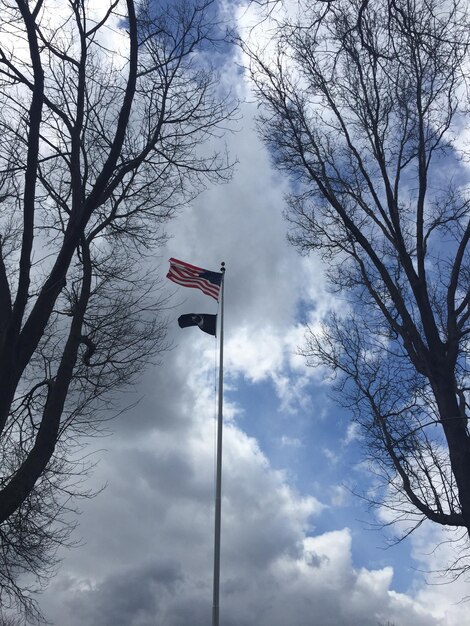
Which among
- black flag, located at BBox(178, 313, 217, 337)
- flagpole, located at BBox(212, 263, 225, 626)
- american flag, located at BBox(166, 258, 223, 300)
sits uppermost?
american flag, located at BBox(166, 258, 223, 300)

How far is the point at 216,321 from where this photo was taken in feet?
44.7

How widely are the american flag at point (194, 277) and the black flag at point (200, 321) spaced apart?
1.88 ft

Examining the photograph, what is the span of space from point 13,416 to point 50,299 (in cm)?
275

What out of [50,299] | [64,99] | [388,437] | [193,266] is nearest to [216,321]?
[193,266]

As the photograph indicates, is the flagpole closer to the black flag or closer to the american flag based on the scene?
the black flag

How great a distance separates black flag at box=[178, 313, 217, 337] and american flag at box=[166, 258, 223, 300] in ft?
1.88

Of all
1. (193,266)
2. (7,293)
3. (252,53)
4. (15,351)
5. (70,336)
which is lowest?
(15,351)

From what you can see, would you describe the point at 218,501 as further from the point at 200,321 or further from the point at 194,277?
the point at 194,277

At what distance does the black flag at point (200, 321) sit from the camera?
1318cm

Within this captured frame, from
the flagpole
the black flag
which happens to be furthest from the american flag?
the flagpole

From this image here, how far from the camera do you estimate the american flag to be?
12.9m

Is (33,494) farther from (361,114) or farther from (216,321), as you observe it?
(361,114)

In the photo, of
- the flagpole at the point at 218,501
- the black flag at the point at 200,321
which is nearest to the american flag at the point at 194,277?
the black flag at the point at 200,321

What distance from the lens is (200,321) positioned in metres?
13.3
